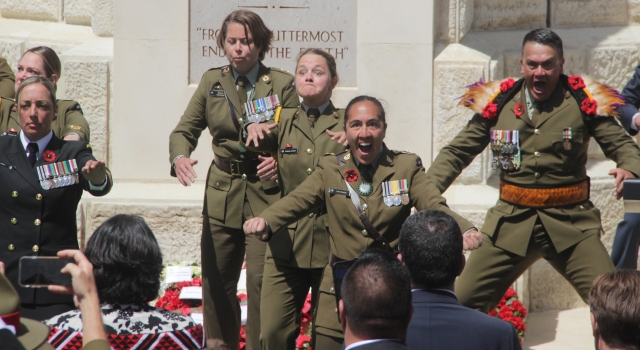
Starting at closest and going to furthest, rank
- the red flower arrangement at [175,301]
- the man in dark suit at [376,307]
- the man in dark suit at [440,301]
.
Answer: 1. the man in dark suit at [376,307]
2. the man in dark suit at [440,301]
3. the red flower arrangement at [175,301]

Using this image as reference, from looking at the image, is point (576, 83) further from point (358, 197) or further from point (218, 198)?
point (218, 198)

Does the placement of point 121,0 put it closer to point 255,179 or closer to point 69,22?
point 69,22

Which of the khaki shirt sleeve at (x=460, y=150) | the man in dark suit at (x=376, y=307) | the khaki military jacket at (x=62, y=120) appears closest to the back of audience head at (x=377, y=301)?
the man in dark suit at (x=376, y=307)

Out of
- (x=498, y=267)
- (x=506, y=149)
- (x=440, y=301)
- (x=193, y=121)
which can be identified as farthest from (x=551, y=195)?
(x=440, y=301)

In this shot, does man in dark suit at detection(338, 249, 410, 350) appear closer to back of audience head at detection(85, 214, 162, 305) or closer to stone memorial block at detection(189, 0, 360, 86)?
back of audience head at detection(85, 214, 162, 305)

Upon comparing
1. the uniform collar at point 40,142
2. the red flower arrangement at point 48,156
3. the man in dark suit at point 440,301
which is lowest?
the man in dark suit at point 440,301

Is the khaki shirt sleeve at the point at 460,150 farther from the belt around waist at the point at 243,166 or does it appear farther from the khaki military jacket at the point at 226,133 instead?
the belt around waist at the point at 243,166

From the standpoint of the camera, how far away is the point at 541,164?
5.27 m

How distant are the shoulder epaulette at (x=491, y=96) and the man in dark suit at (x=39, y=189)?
7.14ft

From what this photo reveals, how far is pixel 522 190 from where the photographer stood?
5355 mm

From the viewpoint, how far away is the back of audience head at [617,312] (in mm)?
2773

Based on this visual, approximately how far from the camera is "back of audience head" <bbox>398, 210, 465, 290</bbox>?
3.21 m

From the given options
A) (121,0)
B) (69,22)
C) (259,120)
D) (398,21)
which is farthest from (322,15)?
(69,22)

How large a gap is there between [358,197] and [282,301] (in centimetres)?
85
